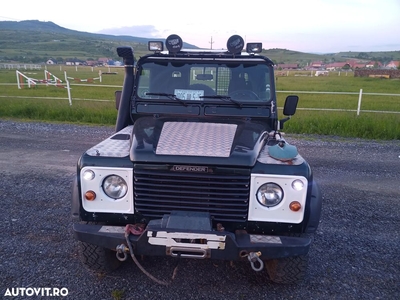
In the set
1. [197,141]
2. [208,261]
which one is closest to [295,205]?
[197,141]

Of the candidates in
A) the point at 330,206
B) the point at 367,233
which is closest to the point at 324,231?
the point at 367,233

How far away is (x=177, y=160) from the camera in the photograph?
10.7 ft

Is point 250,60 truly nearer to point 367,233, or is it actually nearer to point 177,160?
point 177,160

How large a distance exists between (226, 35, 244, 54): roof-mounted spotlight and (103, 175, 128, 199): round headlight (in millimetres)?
2322

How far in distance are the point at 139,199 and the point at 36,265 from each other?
1.48 m

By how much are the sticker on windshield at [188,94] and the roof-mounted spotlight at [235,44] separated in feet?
2.25

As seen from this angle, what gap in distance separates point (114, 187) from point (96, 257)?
0.78m

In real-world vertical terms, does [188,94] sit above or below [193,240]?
above

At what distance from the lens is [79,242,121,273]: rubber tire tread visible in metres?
3.65

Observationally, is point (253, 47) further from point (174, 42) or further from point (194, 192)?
point (194, 192)

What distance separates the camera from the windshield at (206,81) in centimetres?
460

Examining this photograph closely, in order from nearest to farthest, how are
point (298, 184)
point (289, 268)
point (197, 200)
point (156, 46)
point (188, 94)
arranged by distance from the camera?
1. point (298, 184)
2. point (197, 200)
3. point (289, 268)
4. point (188, 94)
5. point (156, 46)

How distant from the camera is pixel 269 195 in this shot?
330 centimetres

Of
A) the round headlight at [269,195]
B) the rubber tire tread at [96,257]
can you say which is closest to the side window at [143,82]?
the rubber tire tread at [96,257]
